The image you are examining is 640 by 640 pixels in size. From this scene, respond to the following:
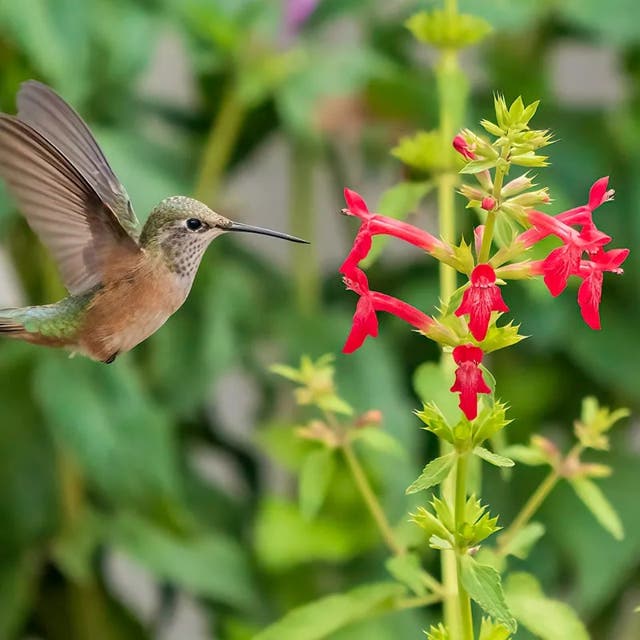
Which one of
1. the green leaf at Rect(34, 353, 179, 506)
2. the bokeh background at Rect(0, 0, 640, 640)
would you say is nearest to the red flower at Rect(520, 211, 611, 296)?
the bokeh background at Rect(0, 0, 640, 640)

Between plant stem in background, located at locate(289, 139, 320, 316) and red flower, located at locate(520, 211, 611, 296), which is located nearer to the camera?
red flower, located at locate(520, 211, 611, 296)

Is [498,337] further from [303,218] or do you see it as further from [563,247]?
[303,218]

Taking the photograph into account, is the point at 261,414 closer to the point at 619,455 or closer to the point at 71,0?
the point at 619,455

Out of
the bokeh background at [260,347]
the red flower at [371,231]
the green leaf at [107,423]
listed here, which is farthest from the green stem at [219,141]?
the red flower at [371,231]

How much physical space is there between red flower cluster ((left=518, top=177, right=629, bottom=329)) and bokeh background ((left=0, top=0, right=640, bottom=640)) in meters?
0.37

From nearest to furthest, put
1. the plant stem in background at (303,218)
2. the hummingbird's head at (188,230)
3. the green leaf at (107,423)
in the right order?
the hummingbird's head at (188,230), the green leaf at (107,423), the plant stem in background at (303,218)

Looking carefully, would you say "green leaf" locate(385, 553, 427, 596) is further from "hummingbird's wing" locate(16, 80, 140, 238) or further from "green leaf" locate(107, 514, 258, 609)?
"green leaf" locate(107, 514, 258, 609)

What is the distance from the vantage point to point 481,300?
6.9 inches

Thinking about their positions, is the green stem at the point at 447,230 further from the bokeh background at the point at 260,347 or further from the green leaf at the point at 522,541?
the bokeh background at the point at 260,347

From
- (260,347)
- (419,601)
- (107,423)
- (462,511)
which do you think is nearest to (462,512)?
(462,511)

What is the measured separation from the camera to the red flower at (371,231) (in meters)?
0.20

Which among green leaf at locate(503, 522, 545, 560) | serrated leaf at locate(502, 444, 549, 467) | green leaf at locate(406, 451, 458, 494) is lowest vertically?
green leaf at locate(503, 522, 545, 560)

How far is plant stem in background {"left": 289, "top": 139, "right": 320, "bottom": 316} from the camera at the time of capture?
90 centimetres

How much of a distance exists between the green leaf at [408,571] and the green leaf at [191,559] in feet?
1.47
